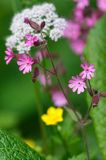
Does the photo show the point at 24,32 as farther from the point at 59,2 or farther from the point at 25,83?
the point at 59,2

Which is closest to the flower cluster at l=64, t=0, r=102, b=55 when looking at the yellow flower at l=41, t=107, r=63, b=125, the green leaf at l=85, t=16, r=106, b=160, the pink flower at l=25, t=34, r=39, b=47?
the green leaf at l=85, t=16, r=106, b=160

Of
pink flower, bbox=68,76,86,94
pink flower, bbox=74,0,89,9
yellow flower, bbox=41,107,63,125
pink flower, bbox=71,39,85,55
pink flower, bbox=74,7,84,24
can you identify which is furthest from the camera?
pink flower, bbox=71,39,85,55

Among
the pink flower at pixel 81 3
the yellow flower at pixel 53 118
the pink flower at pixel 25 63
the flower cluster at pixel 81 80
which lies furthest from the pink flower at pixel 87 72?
the pink flower at pixel 81 3

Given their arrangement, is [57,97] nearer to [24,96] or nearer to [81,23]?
[81,23]

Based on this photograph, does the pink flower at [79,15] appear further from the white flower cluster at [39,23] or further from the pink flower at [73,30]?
the white flower cluster at [39,23]

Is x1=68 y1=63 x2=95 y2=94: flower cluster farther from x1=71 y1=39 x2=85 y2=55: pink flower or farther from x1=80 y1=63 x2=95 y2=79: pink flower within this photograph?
x1=71 y1=39 x2=85 y2=55: pink flower

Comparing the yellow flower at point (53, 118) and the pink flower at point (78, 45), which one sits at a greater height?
the pink flower at point (78, 45)
